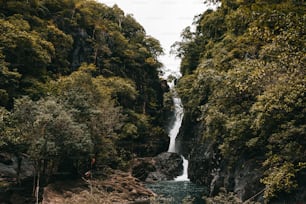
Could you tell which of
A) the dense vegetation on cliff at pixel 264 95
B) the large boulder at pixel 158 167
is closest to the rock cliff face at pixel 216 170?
the dense vegetation on cliff at pixel 264 95

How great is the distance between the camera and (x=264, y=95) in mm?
15664

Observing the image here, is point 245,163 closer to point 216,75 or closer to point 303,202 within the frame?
point 303,202

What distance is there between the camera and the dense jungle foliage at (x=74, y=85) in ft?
69.7

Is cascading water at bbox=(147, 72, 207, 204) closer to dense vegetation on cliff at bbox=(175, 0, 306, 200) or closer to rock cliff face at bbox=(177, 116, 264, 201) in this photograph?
rock cliff face at bbox=(177, 116, 264, 201)

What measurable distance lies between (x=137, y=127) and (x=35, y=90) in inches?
651

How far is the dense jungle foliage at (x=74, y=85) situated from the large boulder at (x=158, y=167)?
1922 mm

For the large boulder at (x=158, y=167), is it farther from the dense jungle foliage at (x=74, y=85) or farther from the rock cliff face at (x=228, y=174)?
the rock cliff face at (x=228, y=174)

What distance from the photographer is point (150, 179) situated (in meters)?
36.2

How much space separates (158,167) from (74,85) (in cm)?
1643

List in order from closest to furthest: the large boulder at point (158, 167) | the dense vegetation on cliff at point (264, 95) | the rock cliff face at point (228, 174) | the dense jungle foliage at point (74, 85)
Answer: the dense vegetation on cliff at point (264, 95) → the rock cliff face at point (228, 174) → the dense jungle foliage at point (74, 85) → the large boulder at point (158, 167)

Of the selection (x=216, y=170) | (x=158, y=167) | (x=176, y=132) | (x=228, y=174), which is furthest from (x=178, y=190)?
(x=176, y=132)

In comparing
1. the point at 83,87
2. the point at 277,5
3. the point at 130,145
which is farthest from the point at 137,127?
the point at 277,5

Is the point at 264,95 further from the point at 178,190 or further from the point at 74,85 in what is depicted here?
the point at 74,85

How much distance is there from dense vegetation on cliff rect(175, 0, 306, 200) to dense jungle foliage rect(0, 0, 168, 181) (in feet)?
29.0
